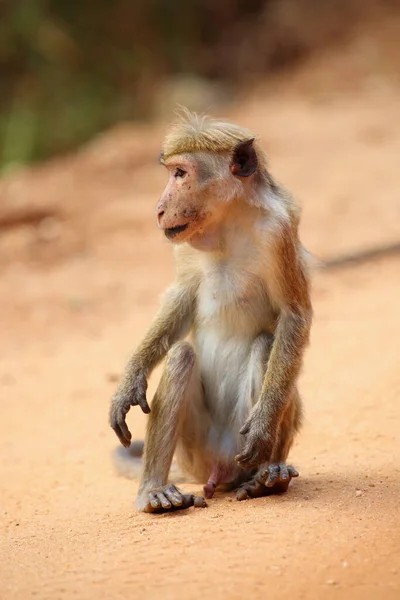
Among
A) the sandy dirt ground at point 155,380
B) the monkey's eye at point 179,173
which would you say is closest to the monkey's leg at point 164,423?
the sandy dirt ground at point 155,380

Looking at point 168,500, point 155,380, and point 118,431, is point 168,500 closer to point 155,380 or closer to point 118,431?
point 118,431

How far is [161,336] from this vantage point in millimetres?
6336

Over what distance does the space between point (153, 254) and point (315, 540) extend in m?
9.38

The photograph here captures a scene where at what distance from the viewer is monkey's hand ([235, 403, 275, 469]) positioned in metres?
5.70

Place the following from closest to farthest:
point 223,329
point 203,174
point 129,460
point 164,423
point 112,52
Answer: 1. point 203,174
2. point 164,423
3. point 223,329
4. point 129,460
5. point 112,52

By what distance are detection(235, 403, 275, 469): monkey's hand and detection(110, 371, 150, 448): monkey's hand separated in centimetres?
65

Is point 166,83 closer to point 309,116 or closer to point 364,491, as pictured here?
point 309,116

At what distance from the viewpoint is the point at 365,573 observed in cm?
443

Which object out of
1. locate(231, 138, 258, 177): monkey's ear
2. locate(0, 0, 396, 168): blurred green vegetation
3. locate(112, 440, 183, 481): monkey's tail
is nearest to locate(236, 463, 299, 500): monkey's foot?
locate(112, 440, 183, 481): monkey's tail

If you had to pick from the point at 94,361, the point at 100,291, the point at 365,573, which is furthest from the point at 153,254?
the point at 365,573

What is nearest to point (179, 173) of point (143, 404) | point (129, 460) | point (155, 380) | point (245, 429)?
point (143, 404)

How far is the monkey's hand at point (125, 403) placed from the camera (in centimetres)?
603

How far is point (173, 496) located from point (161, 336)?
1.08 metres

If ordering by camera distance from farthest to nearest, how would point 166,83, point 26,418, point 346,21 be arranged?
point 346,21 < point 166,83 < point 26,418
